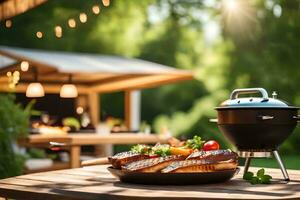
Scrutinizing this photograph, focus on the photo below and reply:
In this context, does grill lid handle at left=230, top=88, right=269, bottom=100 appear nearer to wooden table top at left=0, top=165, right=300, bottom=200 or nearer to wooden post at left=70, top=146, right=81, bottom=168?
wooden table top at left=0, top=165, right=300, bottom=200

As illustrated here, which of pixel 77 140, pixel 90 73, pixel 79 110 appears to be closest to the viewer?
pixel 77 140

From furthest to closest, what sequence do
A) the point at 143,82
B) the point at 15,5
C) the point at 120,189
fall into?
the point at 143,82, the point at 15,5, the point at 120,189

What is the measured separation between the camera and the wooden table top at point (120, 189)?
95.6 inches

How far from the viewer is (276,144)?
312 centimetres

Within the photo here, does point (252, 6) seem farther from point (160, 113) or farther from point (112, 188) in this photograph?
point (112, 188)

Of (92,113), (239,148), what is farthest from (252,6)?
(239,148)

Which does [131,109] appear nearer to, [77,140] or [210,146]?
[77,140]

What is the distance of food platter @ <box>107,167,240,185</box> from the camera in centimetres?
274

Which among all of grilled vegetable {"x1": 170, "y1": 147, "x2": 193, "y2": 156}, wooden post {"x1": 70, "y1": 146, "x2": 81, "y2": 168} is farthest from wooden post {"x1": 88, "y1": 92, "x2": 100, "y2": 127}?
grilled vegetable {"x1": 170, "y1": 147, "x2": 193, "y2": 156}

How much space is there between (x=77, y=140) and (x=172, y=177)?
547 cm

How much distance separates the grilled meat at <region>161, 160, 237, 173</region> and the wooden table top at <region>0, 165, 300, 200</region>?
72mm

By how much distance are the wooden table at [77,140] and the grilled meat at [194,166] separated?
210 inches

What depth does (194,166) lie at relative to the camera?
2.76 meters

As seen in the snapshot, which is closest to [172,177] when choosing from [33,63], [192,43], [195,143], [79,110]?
[195,143]
